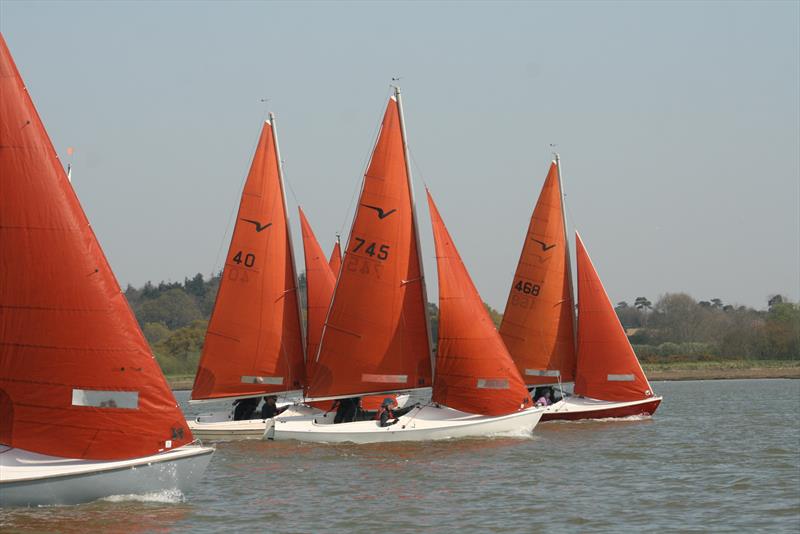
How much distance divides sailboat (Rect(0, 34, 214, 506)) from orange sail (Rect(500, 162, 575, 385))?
2240 centimetres

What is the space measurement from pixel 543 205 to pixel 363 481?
18.7m

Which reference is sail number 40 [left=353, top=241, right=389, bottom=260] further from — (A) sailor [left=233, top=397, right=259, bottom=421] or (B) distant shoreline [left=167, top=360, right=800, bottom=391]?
(B) distant shoreline [left=167, top=360, right=800, bottom=391]

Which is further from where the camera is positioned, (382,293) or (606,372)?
(606,372)

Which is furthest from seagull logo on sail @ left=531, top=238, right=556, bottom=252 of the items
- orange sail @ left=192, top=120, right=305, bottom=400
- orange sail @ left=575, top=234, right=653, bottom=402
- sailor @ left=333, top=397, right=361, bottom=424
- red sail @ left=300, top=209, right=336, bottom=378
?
sailor @ left=333, top=397, right=361, bottom=424

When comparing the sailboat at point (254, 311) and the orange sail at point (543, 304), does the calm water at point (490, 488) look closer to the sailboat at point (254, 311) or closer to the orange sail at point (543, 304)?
the sailboat at point (254, 311)

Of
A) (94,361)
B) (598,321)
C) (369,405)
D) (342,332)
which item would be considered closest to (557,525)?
(94,361)

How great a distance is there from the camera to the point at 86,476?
64.4 feet

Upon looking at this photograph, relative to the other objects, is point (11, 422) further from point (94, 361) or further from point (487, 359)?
point (487, 359)

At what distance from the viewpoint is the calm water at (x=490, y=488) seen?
19.9 m

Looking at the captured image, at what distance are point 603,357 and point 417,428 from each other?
11140 mm

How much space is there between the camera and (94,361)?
20266mm

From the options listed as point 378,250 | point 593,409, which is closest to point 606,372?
point 593,409

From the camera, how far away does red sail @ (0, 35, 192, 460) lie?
65.7 feet

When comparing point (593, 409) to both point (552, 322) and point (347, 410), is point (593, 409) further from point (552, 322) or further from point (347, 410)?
point (347, 410)
